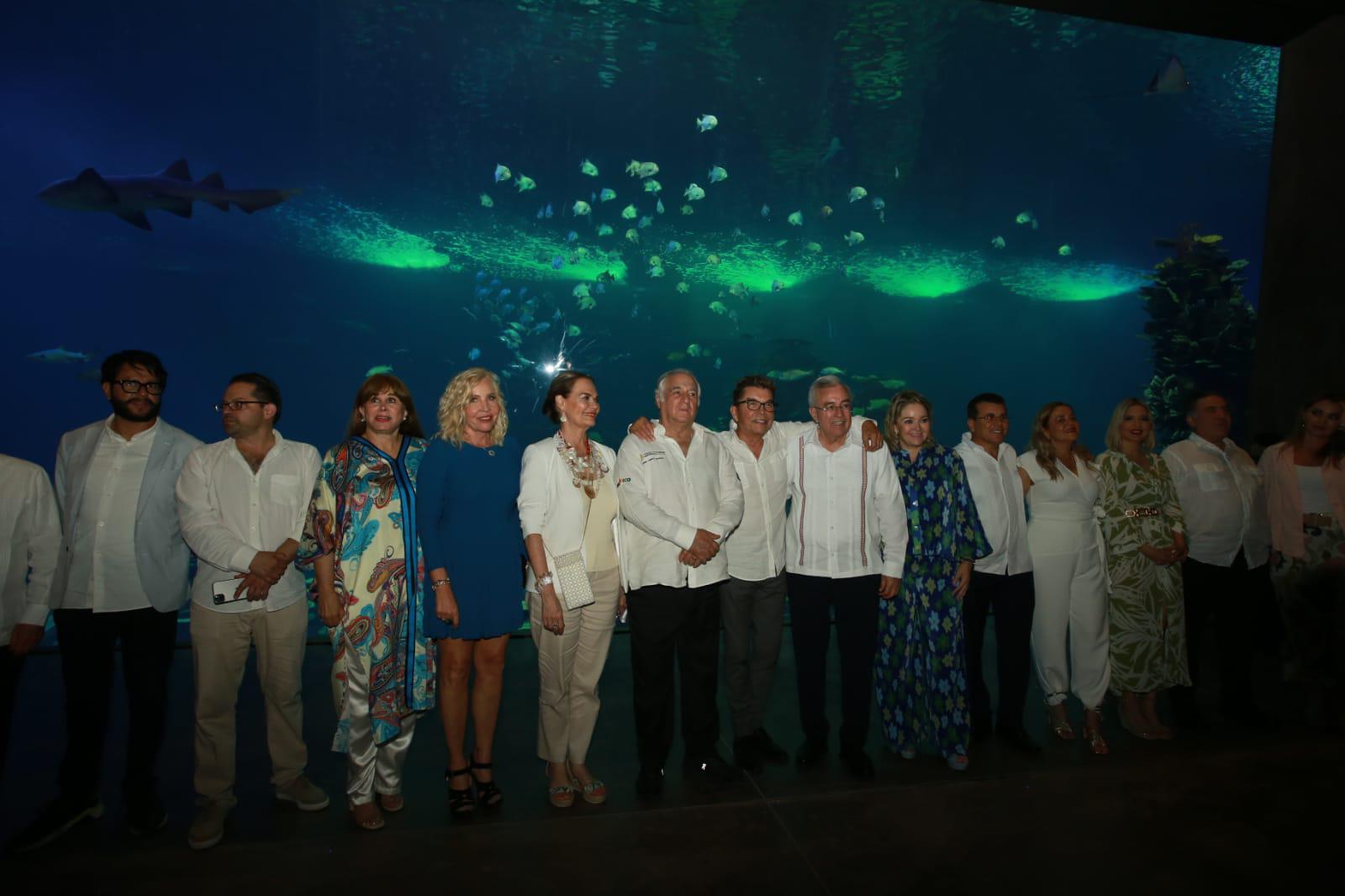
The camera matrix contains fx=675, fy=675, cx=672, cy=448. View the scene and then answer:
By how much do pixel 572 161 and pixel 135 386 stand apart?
420 inches

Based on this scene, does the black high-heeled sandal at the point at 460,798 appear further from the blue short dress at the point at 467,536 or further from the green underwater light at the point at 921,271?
the green underwater light at the point at 921,271

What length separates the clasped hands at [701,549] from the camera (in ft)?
8.71

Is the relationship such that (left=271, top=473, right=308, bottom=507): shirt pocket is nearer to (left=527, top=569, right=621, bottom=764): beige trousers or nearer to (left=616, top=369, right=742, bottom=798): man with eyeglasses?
(left=527, top=569, right=621, bottom=764): beige trousers

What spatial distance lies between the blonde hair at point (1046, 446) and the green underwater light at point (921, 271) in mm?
13080

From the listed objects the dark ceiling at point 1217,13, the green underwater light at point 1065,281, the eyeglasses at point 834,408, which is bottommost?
the eyeglasses at point 834,408

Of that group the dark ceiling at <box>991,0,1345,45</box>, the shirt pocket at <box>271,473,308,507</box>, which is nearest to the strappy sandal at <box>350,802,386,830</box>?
the shirt pocket at <box>271,473,308,507</box>

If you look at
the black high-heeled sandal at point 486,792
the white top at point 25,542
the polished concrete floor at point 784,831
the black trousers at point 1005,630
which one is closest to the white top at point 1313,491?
the polished concrete floor at point 784,831

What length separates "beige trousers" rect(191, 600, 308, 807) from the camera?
7.97 feet

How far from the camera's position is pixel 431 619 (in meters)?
2.46

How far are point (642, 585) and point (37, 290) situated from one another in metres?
21.5

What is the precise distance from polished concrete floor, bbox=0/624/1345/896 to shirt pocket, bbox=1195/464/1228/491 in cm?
124

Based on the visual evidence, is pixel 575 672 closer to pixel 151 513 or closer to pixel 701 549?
pixel 701 549

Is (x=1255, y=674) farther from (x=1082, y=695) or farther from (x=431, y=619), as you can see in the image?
(x=431, y=619)

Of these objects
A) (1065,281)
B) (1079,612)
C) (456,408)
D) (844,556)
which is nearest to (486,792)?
(456,408)
